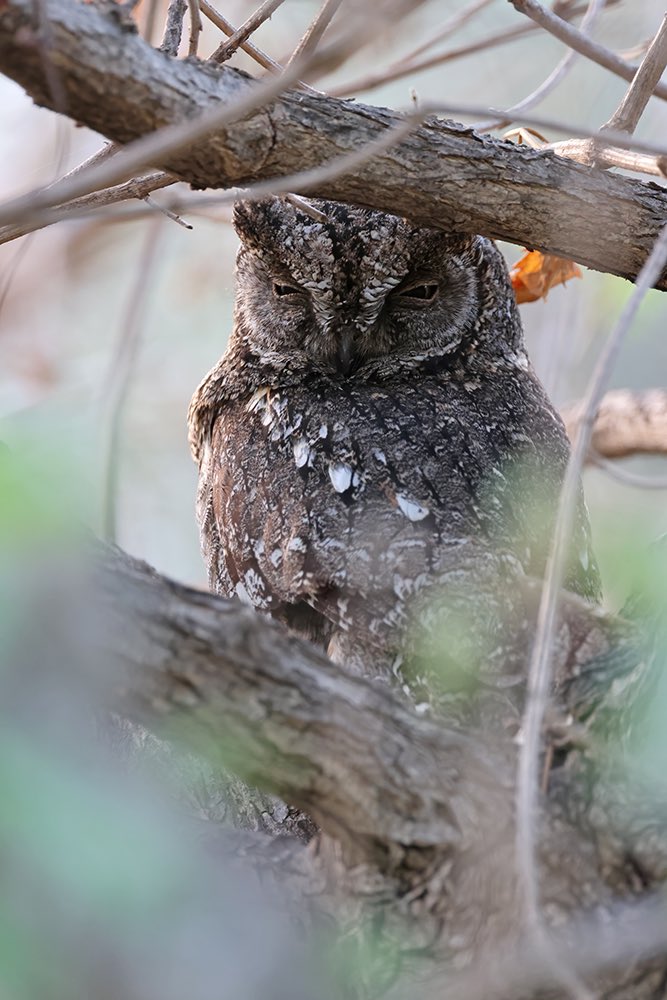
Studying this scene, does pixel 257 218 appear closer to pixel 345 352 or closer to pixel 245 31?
pixel 345 352

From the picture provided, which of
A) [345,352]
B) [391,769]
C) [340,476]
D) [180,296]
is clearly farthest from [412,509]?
[180,296]

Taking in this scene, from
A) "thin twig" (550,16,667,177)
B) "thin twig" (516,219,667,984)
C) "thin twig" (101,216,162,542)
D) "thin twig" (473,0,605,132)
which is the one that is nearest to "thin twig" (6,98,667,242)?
"thin twig" (101,216,162,542)

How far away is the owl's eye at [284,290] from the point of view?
10.0 feet

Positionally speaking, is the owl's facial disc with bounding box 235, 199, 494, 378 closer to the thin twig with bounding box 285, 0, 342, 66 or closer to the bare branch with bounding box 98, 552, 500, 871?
the thin twig with bounding box 285, 0, 342, 66

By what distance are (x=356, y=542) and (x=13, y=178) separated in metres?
4.44

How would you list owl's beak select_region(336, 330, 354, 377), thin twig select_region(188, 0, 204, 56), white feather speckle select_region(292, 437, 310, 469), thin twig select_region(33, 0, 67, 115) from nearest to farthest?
1. thin twig select_region(33, 0, 67, 115)
2. thin twig select_region(188, 0, 204, 56)
3. white feather speckle select_region(292, 437, 310, 469)
4. owl's beak select_region(336, 330, 354, 377)

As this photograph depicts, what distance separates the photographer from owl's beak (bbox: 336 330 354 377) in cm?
300

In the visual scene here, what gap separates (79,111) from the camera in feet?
5.54

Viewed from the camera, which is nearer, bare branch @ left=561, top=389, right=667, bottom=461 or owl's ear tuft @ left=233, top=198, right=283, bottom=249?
owl's ear tuft @ left=233, top=198, right=283, bottom=249

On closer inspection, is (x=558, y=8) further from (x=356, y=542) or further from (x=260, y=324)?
(x=356, y=542)

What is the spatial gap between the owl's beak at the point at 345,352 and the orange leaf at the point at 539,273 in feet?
1.86

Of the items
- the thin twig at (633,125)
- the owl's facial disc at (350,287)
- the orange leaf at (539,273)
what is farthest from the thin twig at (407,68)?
the thin twig at (633,125)

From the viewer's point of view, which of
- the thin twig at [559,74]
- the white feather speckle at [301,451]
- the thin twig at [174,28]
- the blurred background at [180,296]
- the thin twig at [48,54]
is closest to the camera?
the thin twig at [48,54]

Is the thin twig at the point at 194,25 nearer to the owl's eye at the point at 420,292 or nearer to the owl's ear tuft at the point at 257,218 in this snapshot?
the owl's ear tuft at the point at 257,218
